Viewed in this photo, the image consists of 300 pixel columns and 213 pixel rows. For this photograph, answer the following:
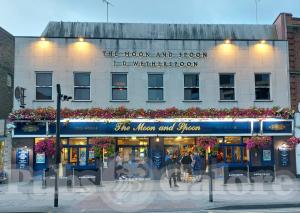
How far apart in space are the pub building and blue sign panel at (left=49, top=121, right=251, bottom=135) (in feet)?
0.19

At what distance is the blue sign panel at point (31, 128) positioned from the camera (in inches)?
1049

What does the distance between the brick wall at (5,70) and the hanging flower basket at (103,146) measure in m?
9.08

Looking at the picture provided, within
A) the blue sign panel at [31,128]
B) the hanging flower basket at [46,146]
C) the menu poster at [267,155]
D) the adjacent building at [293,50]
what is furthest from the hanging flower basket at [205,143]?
the blue sign panel at [31,128]

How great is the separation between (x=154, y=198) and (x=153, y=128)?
902 cm

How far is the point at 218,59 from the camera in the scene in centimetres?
2858

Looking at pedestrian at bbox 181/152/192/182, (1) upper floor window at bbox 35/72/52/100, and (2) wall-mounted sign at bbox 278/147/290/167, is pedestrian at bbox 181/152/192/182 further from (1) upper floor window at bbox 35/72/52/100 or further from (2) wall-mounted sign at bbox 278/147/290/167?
(1) upper floor window at bbox 35/72/52/100

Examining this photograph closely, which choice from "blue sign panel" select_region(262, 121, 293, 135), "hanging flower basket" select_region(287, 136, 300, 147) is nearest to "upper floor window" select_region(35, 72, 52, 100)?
"blue sign panel" select_region(262, 121, 293, 135)

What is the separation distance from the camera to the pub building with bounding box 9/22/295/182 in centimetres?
2700

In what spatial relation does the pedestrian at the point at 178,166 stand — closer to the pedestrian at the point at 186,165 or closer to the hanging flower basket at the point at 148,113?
the pedestrian at the point at 186,165

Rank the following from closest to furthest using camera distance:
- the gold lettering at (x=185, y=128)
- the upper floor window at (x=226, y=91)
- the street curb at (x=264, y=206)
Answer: the street curb at (x=264, y=206)
the gold lettering at (x=185, y=128)
the upper floor window at (x=226, y=91)

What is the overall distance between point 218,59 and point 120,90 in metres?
6.32

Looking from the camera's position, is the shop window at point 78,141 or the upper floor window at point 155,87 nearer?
the shop window at point 78,141

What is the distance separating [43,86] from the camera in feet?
91.0

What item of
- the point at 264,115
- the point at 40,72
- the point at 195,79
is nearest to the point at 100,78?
the point at 40,72
